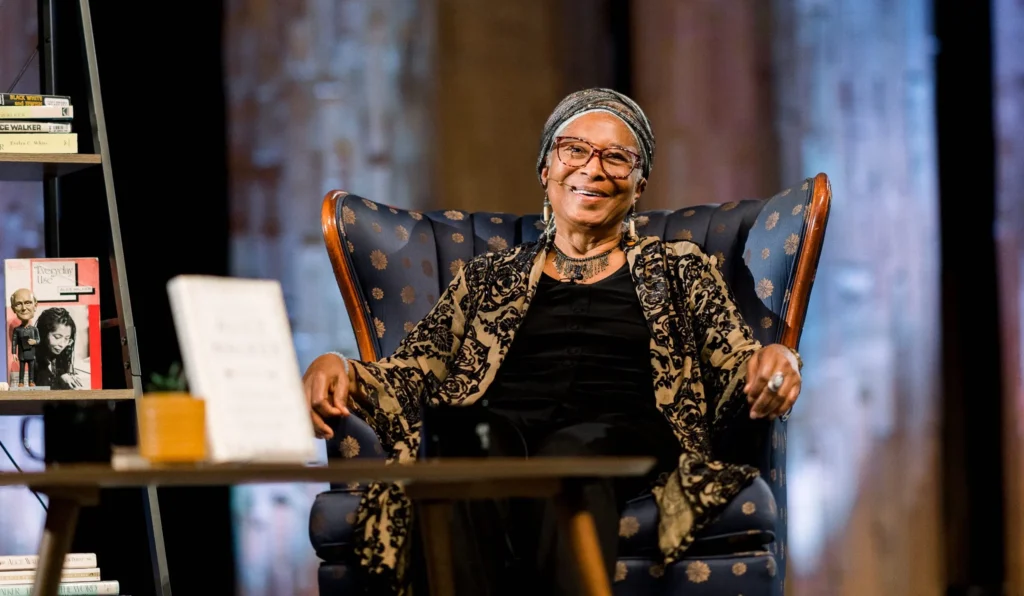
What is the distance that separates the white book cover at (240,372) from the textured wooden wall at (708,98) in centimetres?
217

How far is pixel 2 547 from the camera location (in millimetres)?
2957

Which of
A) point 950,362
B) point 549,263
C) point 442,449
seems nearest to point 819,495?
point 950,362

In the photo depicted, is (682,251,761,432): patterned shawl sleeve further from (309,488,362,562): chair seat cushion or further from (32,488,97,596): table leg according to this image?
(32,488,97,596): table leg

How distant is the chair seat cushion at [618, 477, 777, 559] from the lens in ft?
6.14

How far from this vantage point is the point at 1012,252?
3.24 metres

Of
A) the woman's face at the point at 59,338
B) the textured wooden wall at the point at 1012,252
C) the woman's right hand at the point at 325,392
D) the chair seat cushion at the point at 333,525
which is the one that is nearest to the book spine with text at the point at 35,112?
the woman's face at the point at 59,338

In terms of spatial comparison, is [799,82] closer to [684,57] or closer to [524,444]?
[684,57]

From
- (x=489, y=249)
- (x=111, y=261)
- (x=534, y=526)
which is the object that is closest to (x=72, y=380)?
(x=111, y=261)

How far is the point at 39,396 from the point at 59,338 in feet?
0.50

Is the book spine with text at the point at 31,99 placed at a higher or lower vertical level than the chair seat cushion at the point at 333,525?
higher

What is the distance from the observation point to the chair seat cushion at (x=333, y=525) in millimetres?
1892

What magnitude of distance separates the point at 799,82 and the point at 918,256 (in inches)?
22.6

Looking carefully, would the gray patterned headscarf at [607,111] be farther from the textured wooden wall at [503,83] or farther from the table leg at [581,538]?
the table leg at [581,538]

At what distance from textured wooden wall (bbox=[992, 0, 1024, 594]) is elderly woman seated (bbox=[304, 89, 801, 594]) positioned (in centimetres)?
113
